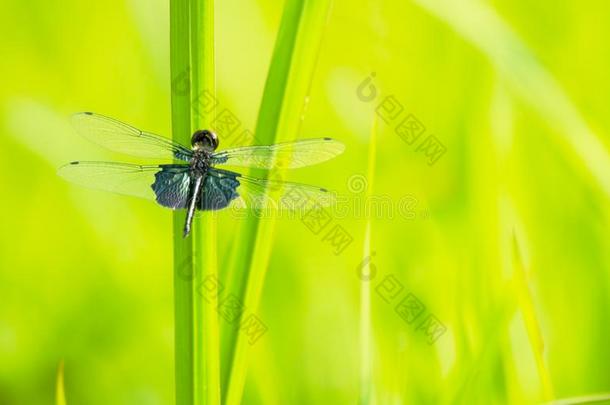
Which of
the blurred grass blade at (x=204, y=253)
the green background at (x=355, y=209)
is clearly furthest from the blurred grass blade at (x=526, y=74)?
the blurred grass blade at (x=204, y=253)

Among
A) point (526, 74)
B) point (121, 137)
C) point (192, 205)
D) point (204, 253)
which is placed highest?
point (526, 74)

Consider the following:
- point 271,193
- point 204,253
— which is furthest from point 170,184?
point 204,253

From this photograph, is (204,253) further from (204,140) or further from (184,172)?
(184,172)

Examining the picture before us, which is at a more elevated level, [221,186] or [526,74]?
[526,74]

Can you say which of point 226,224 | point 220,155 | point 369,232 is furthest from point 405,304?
point 220,155

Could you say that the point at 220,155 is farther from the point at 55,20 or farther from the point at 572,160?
the point at 572,160
